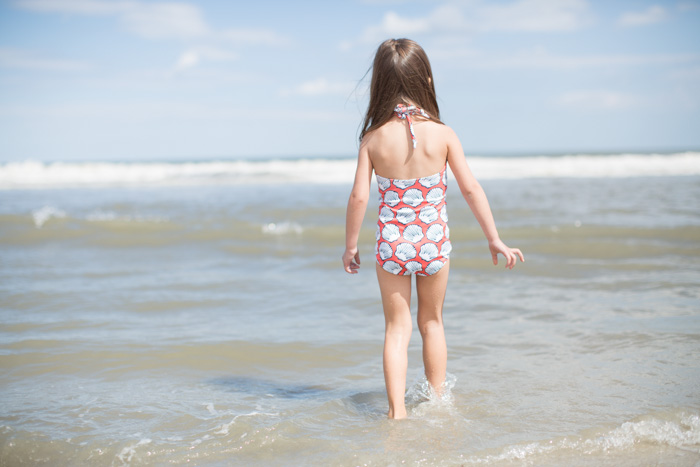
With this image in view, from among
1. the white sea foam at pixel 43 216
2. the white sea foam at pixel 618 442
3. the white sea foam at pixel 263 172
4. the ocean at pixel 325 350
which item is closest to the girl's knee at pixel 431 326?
the ocean at pixel 325 350

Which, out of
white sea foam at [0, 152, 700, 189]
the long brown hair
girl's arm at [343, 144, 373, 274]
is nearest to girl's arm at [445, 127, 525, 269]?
the long brown hair

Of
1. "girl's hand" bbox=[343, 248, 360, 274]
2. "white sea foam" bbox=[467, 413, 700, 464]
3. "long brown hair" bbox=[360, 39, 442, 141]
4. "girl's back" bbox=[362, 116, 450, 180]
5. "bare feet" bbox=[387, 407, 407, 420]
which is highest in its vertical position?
"long brown hair" bbox=[360, 39, 442, 141]

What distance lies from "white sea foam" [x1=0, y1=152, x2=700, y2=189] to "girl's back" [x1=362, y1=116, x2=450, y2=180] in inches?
738

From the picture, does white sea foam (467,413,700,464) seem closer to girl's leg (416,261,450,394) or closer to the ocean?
the ocean

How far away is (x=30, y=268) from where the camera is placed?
7.03 metres

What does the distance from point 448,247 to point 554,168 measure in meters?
23.8

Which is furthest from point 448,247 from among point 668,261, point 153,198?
point 153,198

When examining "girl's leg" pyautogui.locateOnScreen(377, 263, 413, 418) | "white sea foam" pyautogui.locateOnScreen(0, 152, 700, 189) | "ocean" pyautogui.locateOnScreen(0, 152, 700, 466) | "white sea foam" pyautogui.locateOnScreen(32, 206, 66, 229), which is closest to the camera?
"ocean" pyautogui.locateOnScreen(0, 152, 700, 466)

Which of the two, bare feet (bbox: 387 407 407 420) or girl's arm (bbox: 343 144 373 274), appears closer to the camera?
girl's arm (bbox: 343 144 373 274)

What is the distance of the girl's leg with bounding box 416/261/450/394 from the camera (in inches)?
115

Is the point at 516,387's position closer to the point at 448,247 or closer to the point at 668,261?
the point at 448,247

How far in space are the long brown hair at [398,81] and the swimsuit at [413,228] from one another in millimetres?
63

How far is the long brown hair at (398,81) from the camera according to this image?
274 cm

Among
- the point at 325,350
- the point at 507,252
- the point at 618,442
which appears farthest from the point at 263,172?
the point at 618,442
